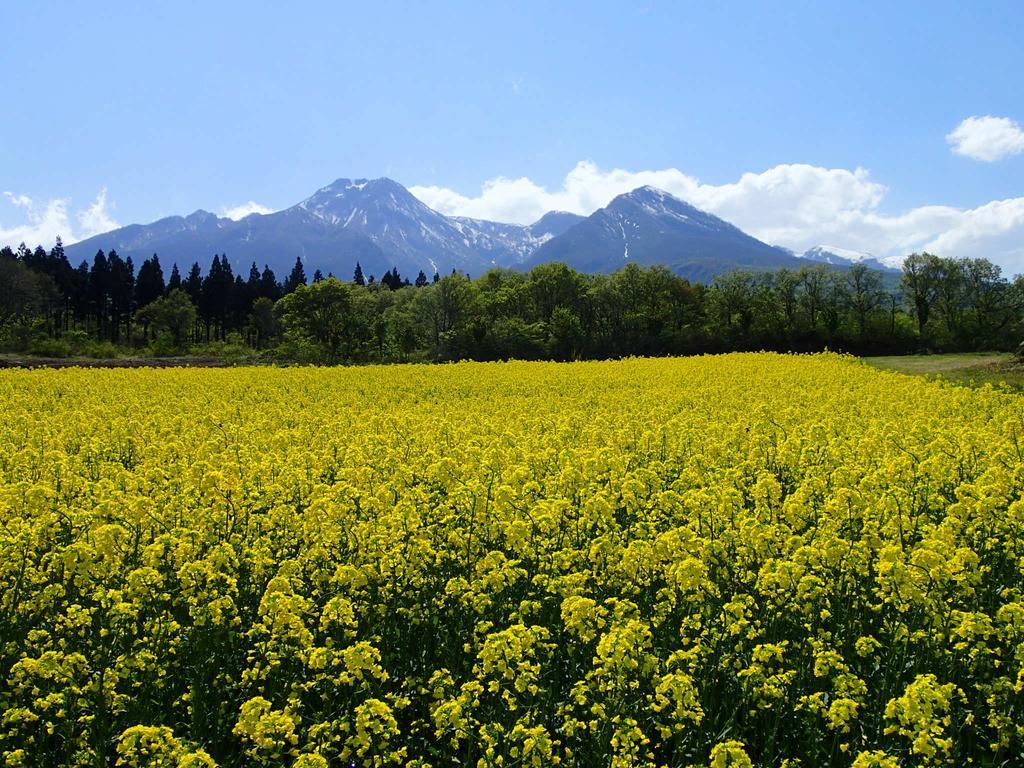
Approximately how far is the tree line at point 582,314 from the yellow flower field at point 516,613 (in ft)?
161

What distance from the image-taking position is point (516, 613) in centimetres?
451

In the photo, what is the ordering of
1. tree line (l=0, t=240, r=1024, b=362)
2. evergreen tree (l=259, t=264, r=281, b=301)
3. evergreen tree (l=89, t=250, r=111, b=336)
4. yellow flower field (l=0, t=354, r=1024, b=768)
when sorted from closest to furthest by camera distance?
Answer: yellow flower field (l=0, t=354, r=1024, b=768) < tree line (l=0, t=240, r=1024, b=362) < evergreen tree (l=89, t=250, r=111, b=336) < evergreen tree (l=259, t=264, r=281, b=301)

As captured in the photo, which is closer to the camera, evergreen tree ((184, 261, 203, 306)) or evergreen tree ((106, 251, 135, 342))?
evergreen tree ((106, 251, 135, 342))

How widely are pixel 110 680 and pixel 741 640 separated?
156 inches

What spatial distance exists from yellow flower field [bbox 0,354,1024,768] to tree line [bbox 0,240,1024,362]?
4895 centimetres

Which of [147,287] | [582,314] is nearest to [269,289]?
[147,287]

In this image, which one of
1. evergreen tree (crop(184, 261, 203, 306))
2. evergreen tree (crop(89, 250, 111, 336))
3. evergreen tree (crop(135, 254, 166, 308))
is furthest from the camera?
evergreen tree (crop(184, 261, 203, 306))

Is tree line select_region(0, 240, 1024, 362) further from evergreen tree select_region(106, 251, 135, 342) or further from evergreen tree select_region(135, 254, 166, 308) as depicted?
evergreen tree select_region(135, 254, 166, 308)

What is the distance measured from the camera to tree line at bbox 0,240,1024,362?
64.2 m

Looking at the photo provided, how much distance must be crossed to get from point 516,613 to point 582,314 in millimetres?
76247

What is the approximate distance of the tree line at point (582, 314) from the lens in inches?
2527

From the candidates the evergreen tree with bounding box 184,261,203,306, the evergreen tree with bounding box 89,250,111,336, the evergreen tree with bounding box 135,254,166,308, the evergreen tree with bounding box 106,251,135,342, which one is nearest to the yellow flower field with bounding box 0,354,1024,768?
the evergreen tree with bounding box 89,250,111,336

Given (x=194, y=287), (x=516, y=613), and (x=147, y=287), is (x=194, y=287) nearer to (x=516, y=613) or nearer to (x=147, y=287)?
(x=147, y=287)

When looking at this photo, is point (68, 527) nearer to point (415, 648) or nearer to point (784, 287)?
point (415, 648)
